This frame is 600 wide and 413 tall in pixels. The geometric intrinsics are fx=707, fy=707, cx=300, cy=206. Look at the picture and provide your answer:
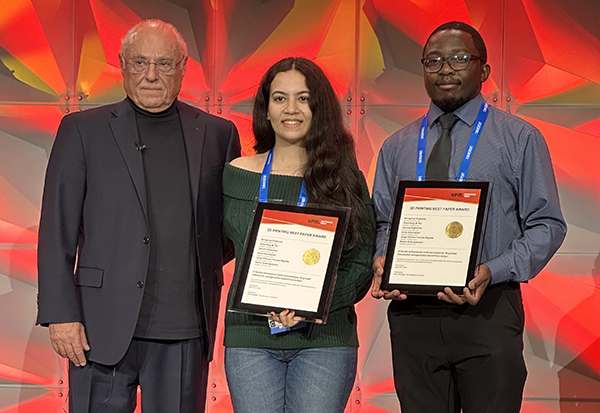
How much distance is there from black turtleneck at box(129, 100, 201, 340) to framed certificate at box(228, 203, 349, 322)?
451mm

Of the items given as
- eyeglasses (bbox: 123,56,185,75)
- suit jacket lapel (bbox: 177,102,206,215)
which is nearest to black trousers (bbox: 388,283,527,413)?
suit jacket lapel (bbox: 177,102,206,215)

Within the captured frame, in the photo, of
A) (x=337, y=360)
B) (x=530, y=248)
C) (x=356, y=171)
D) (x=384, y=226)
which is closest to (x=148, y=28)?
(x=356, y=171)

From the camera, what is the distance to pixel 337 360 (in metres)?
2.71

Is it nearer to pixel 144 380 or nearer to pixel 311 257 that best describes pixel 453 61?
pixel 311 257

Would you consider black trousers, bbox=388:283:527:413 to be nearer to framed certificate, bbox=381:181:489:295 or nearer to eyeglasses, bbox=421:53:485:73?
framed certificate, bbox=381:181:489:295

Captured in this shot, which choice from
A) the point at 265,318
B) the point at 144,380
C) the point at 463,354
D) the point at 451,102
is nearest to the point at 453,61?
the point at 451,102

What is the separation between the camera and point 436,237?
8.48 ft

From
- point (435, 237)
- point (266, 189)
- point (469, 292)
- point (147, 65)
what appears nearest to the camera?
point (469, 292)

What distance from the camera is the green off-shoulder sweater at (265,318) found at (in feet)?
8.86

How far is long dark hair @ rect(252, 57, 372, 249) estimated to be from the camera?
9.20 feet

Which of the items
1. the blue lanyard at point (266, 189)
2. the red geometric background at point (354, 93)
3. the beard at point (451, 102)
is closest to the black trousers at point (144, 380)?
the blue lanyard at point (266, 189)

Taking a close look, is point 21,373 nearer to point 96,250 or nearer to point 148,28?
point 96,250

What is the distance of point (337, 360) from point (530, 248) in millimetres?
840

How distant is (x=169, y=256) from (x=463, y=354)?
125 centimetres
